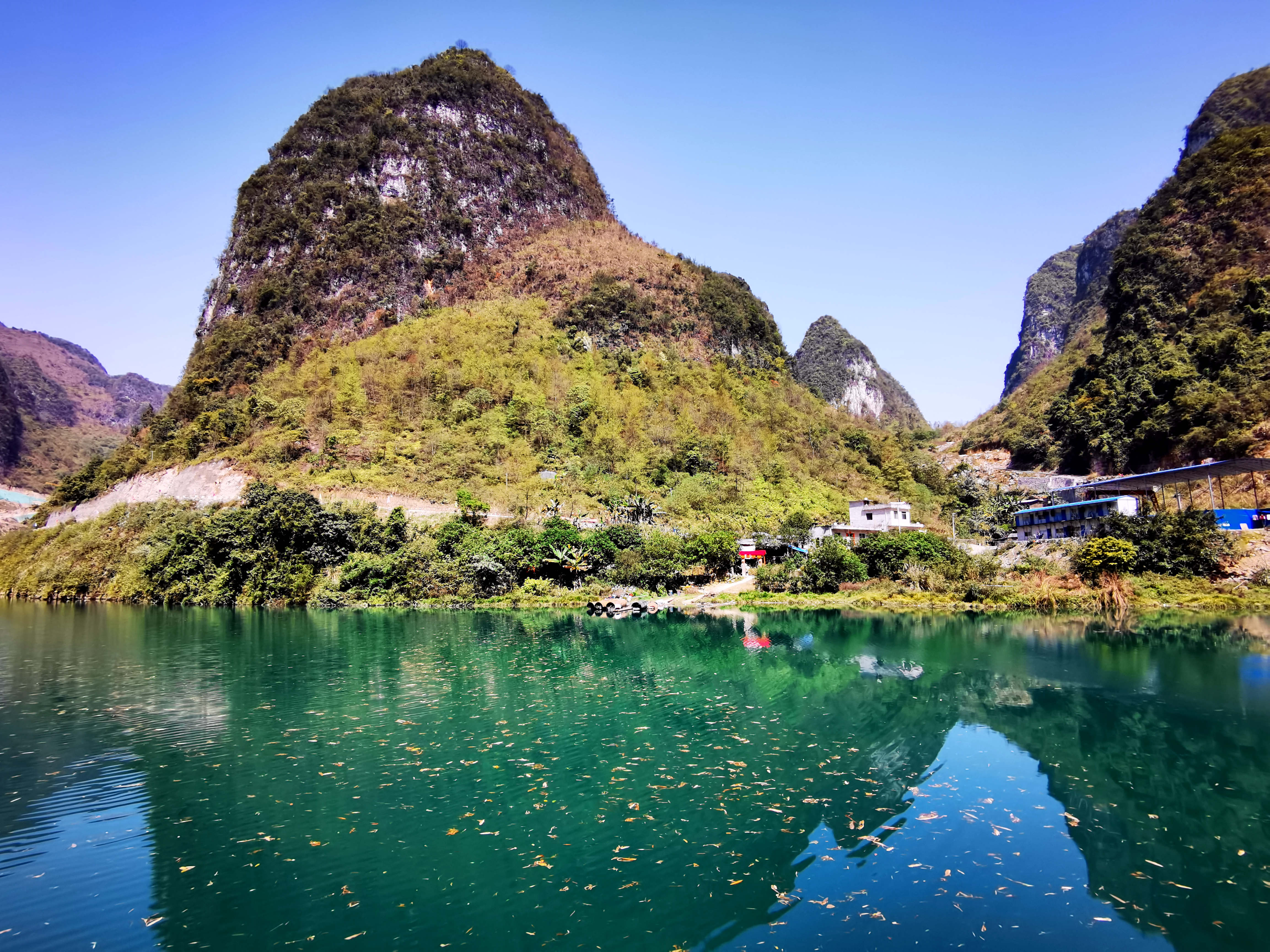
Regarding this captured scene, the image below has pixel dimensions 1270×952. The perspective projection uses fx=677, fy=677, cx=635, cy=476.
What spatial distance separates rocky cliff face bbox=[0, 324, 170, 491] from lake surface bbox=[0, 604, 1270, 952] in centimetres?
8479

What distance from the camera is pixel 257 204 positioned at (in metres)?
85.1

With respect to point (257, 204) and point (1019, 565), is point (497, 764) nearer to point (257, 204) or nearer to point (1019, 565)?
point (1019, 565)

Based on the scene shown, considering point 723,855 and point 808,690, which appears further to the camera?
point 808,690

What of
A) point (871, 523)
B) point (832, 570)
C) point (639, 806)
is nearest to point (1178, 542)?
point (832, 570)

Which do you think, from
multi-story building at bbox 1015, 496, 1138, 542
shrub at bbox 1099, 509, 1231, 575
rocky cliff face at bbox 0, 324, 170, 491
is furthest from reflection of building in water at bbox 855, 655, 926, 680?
rocky cliff face at bbox 0, 324, 170, 491

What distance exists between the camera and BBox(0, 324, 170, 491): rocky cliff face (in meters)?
125

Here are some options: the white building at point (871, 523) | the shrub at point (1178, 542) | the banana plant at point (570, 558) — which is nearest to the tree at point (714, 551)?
the banana plant at point (570, 558)

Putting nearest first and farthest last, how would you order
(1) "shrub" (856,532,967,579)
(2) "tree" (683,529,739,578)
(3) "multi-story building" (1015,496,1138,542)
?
(1) "shrub" (856,532,967,579), (3) "multi-story building" (1015,496,1138,542), (2) "tree" (683,529,739,578)

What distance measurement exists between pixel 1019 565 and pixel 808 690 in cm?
2826

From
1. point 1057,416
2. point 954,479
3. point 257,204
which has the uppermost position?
point 257,204

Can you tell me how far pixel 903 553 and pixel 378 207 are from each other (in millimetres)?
71699

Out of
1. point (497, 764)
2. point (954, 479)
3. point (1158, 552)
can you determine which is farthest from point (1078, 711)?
point (954, 479)

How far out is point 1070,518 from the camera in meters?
48.5

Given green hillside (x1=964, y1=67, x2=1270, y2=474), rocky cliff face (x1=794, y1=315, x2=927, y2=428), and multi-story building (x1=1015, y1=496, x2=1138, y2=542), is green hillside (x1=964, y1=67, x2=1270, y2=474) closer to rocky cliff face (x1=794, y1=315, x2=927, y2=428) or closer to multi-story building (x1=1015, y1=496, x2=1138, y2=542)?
multi-story building (x1=1015, y1=496, x2=1138, y2=542)
